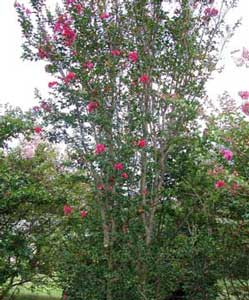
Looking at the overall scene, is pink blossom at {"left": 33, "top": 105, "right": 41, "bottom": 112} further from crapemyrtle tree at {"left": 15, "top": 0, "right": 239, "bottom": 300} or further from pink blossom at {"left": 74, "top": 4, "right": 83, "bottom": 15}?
pink blossom at {"left": 74, "top": 4, "right": 83, "bottom": 15}

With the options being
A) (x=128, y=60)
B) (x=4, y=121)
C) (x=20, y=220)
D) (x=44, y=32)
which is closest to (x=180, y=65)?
(x=128, y=60)

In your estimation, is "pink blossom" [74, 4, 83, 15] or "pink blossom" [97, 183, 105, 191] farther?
"pink blossom" [74, 4, 83, 15]

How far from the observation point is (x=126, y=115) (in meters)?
4.31

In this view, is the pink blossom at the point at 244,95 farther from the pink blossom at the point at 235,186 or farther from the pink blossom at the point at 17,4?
the pink blossom at the point at 17,4

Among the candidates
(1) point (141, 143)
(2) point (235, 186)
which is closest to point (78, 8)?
(1) point (141, 143)

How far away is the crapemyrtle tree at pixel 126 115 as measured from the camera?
13.5 feet

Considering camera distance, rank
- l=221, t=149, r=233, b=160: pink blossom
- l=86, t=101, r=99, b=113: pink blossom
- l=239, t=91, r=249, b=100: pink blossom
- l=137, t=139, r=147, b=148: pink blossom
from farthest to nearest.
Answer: l=86, t=101, r=99, b=113: pink blossom < l=137, t=139, r=147, b=148: pink blossom < l=239, t=91, r=249, b=100: pink blossom < l=221, t=149, r=233, b=160: pink blossom

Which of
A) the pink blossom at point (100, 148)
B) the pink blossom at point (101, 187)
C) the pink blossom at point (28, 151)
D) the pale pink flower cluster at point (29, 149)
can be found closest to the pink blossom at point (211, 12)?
the pink blossom at point (100, 148)

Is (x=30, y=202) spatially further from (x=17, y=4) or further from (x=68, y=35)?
(x=17, y=4)

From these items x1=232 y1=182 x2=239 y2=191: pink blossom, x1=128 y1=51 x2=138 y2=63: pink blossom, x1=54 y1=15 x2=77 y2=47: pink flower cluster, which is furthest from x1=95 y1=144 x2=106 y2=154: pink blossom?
x1=232 y1=182 x2=239 y2=191: pink blossom

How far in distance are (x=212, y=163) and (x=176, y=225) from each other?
93cm

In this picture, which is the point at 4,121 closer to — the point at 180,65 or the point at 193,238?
the point at 180,65

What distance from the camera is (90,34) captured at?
14.3 ft

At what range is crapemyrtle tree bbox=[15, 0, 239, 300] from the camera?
4109mm
